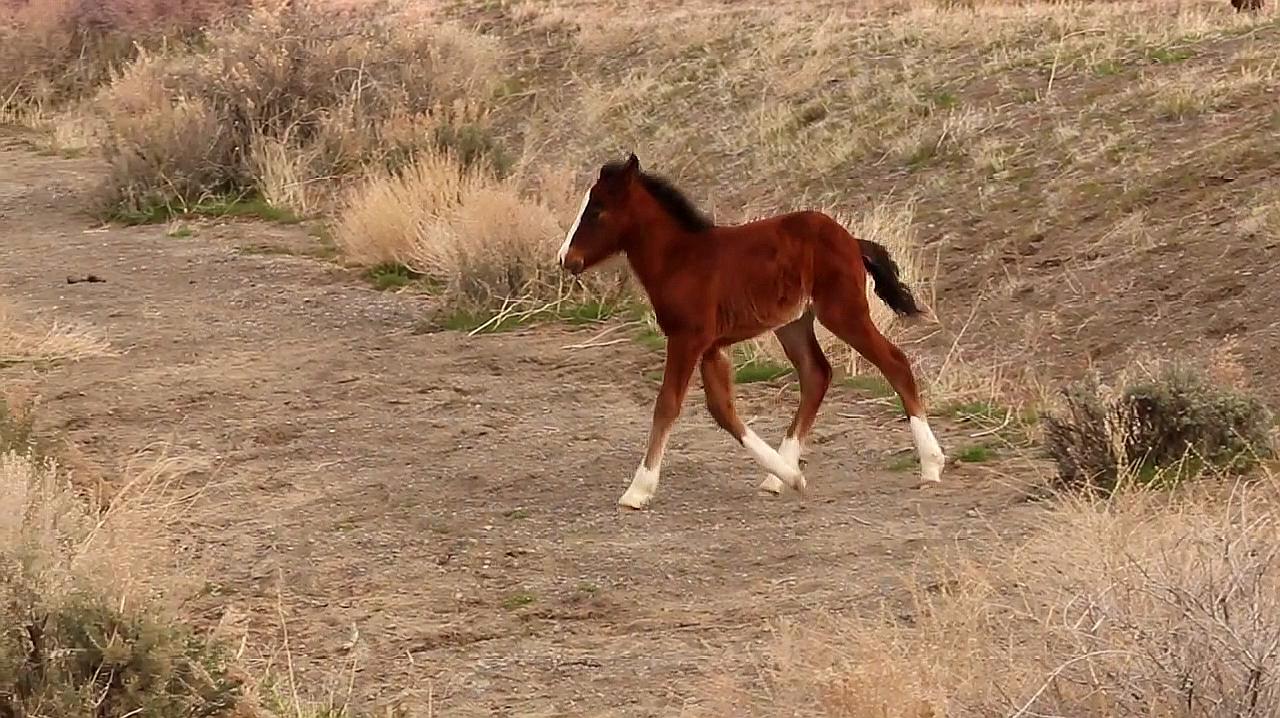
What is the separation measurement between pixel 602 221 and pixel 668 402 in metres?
0.86

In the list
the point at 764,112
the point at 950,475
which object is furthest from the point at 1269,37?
the point at 950,475

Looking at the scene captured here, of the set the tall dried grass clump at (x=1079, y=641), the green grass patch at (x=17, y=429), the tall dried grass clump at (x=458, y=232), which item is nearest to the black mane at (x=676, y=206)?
the tall dried grass clump at (x=1079, y=641)

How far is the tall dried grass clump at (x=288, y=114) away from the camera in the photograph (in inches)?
665

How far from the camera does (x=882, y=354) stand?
788 centimetres

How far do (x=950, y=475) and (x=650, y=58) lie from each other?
14.6 meters

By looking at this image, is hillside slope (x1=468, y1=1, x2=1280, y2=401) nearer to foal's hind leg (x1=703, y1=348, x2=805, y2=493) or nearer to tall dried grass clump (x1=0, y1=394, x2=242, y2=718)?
foal's hind leg (x1=703, y1=348, x2=805, y2=493)

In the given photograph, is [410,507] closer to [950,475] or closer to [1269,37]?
[950,475]

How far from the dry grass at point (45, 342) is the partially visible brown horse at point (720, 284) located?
14.1ft

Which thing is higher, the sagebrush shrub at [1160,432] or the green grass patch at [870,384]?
the sagebrush shrub at [1160,432]

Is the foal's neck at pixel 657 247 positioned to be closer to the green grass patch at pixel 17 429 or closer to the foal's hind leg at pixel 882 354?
the foal's hind leg at pixel 882 354

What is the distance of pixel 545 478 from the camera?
334 inches

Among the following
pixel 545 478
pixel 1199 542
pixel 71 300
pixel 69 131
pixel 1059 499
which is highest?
pixel 1199 542

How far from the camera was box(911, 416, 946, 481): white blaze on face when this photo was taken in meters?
7.93

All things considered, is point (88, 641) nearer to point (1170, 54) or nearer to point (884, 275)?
point (884, 275)
